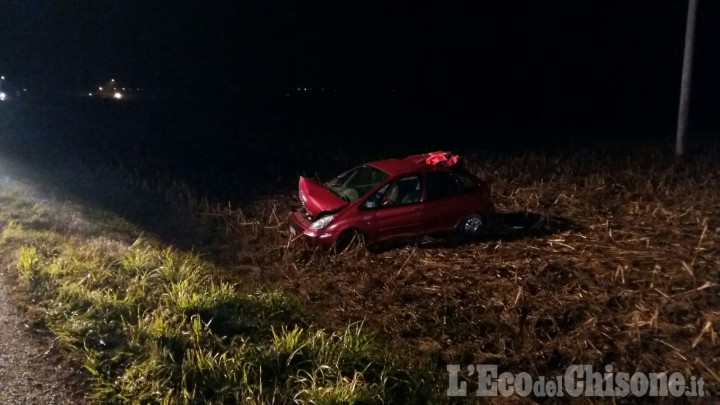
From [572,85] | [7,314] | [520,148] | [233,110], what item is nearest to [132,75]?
[233,110]

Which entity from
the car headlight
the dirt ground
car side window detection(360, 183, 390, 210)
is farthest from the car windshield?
the dirt ground

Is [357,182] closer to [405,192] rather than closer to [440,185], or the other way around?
[405,192]

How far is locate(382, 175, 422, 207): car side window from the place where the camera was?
30.0 ft

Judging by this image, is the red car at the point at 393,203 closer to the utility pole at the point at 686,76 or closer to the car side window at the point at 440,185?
the car side window at the point at 440,185

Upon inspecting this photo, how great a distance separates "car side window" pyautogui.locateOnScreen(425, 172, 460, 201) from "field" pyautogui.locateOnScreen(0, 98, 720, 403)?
0.73 m

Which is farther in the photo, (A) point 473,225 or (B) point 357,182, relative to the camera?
(A) point 473,225

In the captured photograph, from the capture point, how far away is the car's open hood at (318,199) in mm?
8953

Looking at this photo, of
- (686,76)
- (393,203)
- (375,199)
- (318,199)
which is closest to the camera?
(375,199)

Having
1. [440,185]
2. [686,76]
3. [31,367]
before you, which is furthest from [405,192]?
[686,76]

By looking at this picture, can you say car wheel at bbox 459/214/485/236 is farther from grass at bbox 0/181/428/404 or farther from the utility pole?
the utility pole

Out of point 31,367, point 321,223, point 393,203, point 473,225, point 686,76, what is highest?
point 686,76

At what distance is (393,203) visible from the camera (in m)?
9.10

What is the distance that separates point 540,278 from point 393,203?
8.61 feet

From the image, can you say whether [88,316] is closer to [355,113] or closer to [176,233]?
[176,233]
